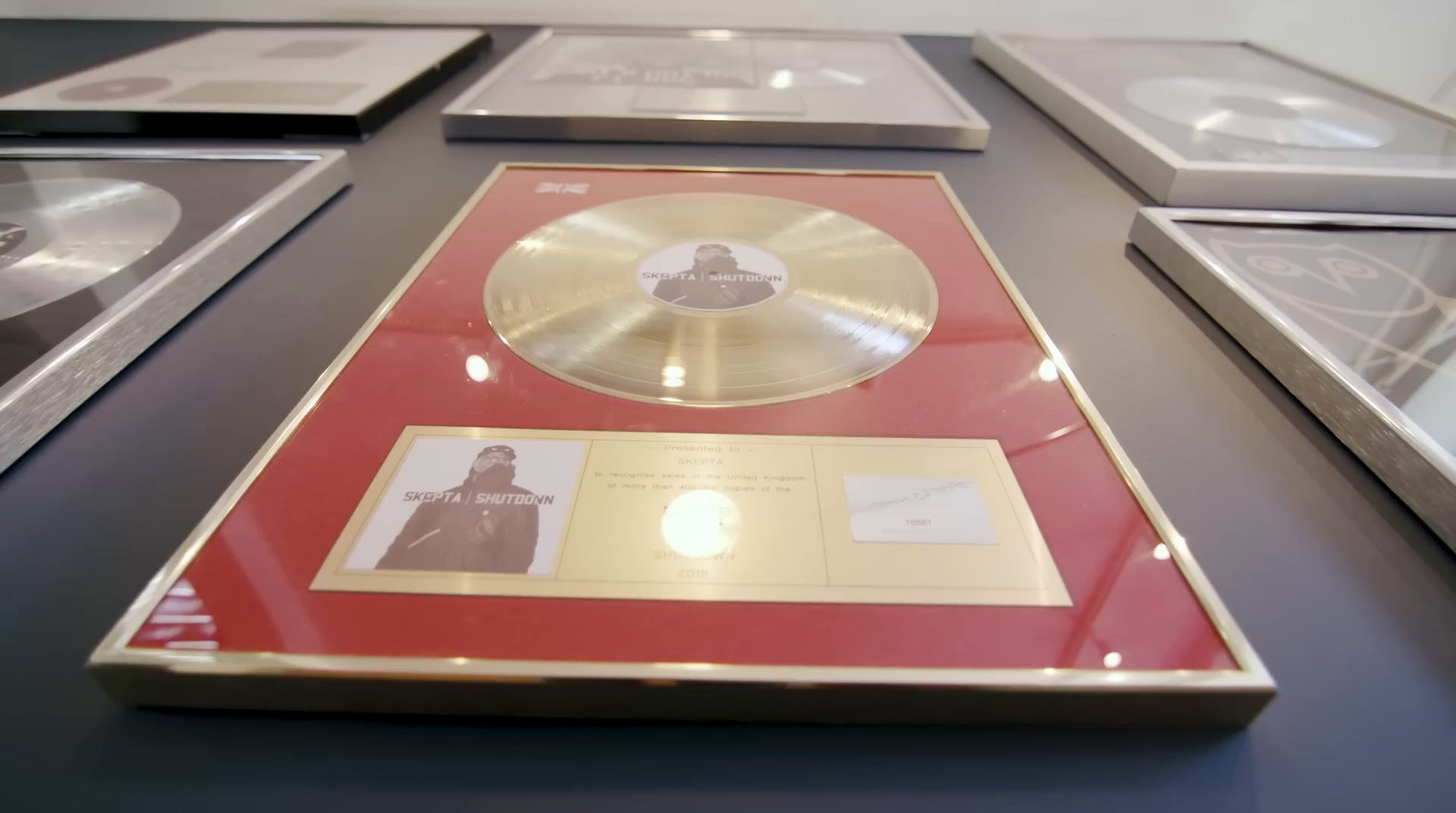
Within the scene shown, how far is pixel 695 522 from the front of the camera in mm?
491

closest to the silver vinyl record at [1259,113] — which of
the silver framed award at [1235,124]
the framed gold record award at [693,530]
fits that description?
the silver framed award at [1235,124]

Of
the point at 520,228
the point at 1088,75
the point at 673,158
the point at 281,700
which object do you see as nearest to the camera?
the point at 281,700

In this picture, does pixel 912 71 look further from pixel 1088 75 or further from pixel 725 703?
pixel 725 703

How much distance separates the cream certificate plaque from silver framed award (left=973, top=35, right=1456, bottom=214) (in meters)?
0.65

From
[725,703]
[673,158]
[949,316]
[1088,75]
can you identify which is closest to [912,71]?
[1088,75]

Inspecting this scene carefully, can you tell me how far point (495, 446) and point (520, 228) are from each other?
37 centimetres

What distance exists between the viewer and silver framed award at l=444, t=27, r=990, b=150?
1.09m

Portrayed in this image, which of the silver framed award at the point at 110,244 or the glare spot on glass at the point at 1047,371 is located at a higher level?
the silver framed award at the point at 110,244

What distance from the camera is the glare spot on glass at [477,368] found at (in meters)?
0.62

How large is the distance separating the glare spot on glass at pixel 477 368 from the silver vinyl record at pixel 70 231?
358 millimetres

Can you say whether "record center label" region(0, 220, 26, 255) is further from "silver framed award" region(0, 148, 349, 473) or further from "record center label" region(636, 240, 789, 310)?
"record center label" region(636, 240, 789, 310)

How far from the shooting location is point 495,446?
1.79ft

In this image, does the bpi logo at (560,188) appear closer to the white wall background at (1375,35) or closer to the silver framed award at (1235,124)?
the silver framed award at (1235,124)

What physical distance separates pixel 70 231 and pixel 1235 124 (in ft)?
4.70
